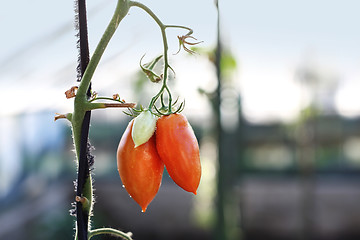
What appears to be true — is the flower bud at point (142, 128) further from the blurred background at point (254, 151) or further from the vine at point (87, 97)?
the blurred background at point (254, 151)

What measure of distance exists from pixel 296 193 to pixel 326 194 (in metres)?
0.37

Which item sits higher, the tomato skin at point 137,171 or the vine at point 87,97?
the vine at point 87,97

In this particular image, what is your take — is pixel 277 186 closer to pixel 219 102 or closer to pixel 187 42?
pixel 219 102

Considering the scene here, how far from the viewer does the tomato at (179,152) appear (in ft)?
1.87

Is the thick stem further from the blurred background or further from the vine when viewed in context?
the blurred background

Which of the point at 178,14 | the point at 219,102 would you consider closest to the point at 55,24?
the point at 219,102

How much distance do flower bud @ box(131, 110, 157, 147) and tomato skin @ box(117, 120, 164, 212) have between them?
0.5 inches

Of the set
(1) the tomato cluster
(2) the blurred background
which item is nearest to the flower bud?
(1) the tomato cluster

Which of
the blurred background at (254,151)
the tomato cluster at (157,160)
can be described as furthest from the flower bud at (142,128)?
the blurred background at (254,151)

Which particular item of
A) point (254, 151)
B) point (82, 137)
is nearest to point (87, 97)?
point (82, 137)

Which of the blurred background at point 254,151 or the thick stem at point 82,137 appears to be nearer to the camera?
the thick stem at point 82,137

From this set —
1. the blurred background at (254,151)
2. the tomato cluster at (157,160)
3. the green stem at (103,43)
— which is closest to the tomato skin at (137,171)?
the tomato cluster at (157,160)

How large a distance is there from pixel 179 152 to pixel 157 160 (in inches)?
1.4

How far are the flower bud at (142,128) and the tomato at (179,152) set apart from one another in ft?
0.07
